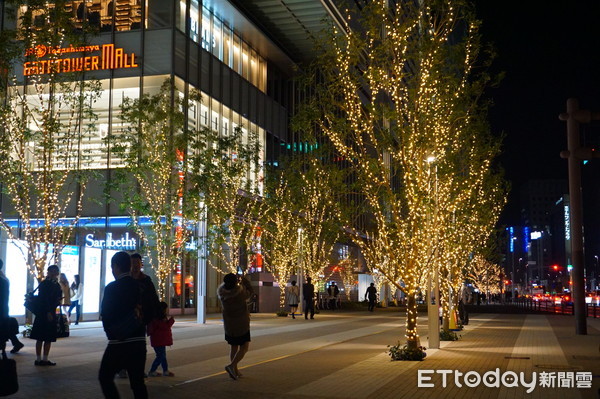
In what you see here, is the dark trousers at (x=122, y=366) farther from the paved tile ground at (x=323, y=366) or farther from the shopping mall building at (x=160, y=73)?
the shopping mall building at (x=160, y=73)

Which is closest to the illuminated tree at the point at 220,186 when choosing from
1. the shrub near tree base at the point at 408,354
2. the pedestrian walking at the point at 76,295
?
the pedestrian walking at the point at 76,295

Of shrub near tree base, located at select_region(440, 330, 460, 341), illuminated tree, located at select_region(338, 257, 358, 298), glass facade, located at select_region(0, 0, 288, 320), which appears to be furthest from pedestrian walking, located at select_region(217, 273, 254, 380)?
illuminated tree, located at select_region(338, 257, 358, 298)

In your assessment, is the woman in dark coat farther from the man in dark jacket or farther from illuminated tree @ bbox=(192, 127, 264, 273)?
illuminated tree @ bbox=(192, 127, 264, 273)

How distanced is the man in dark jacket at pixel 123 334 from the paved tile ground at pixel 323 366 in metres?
3.21

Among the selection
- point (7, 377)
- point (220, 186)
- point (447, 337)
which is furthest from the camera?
point (220, 186)

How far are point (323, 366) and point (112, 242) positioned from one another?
937 inches

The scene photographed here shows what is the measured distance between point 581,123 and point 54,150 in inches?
642

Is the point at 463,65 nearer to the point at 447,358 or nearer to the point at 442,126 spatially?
the point at 442,126

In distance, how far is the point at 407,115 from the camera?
1738cm

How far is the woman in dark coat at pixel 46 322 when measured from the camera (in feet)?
47.3

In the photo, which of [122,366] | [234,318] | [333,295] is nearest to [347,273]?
[333,295]

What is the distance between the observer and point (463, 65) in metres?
18.7

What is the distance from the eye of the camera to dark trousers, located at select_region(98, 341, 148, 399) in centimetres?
748

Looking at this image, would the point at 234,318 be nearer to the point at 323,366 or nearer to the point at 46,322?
the point at 323,366
